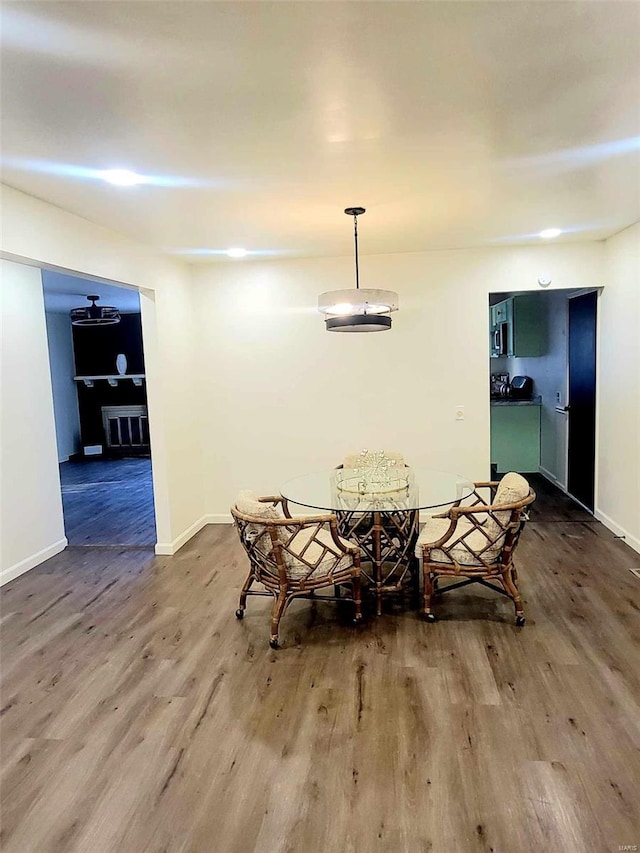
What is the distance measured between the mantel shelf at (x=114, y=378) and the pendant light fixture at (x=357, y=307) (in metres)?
7.23

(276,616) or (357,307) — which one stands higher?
(357,307)

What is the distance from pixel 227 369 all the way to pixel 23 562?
94.3 inches

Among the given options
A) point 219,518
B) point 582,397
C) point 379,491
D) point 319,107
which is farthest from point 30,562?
point 582,397

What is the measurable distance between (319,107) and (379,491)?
2217 millimetres

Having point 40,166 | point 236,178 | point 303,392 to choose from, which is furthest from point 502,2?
point 303,392

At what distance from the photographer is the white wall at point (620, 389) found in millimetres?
4215

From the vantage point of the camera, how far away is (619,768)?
202 centimetres

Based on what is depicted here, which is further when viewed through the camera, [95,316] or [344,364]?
[95,316]

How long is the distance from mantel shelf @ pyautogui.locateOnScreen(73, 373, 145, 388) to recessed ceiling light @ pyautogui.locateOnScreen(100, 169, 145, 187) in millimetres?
7241

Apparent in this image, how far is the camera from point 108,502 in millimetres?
6457

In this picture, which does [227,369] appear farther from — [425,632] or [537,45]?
[537,45]

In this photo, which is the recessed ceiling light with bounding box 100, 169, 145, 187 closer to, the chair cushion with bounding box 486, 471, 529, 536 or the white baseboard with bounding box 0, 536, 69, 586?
the chair cushion with bounding box 486, 471, 529, 536

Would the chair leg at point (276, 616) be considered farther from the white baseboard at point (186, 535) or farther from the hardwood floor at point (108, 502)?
the hardwood floor at point (108, 502)

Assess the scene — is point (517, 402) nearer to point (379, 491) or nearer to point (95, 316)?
point (379, 491)
